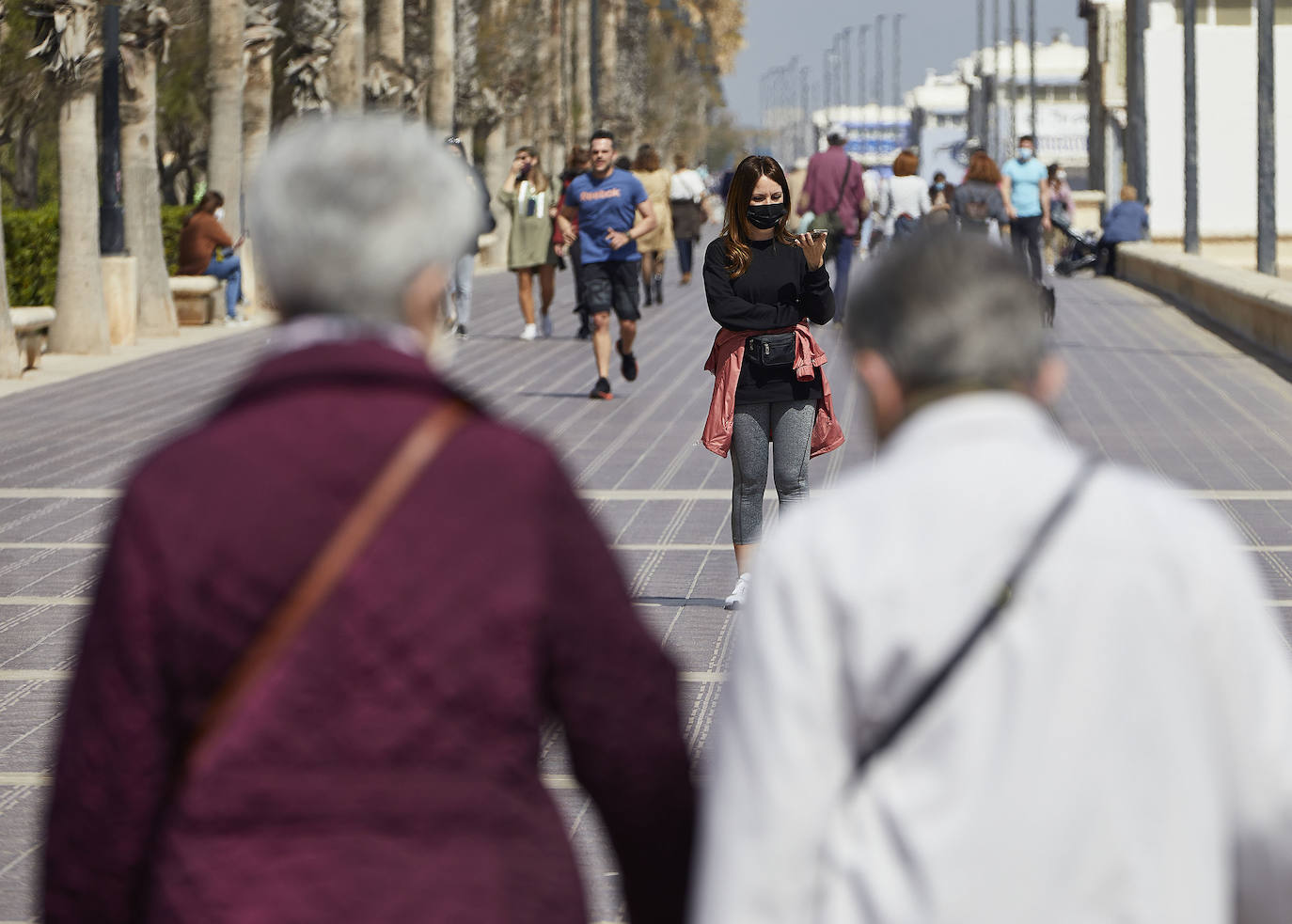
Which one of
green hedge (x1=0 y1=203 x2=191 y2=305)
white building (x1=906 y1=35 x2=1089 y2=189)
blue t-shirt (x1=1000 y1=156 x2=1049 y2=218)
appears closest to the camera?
green hedge (x1=0 y1=203 x2=191 y2=305)

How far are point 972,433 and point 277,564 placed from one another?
0.67m

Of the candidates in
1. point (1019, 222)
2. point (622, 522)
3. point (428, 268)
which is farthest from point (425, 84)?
point (428, 268)

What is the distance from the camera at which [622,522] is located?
10203 mm

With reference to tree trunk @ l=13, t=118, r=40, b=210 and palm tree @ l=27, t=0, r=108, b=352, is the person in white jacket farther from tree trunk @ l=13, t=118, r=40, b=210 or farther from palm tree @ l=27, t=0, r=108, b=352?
tree trunk @ l=13, t=118, r=40, b=210

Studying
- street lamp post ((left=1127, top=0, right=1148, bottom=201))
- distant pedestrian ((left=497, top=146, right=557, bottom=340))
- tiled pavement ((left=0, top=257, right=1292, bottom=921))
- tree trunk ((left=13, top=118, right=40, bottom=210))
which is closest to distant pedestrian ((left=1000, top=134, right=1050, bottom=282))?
tiled pavement ((left=0, top=257, right=1292, bottom=921))

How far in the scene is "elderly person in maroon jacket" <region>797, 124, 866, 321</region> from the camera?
21312 millimetres

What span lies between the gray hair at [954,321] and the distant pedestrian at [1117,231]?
104 feet

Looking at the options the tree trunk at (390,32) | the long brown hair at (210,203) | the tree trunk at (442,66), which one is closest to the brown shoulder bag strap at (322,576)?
the long brown hair at (210,203)

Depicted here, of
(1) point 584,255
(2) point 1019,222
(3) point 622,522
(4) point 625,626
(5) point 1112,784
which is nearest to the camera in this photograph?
(5) point 1112,784

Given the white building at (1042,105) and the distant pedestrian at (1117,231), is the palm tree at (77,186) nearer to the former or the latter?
the distant pedestrian at (1117,231)

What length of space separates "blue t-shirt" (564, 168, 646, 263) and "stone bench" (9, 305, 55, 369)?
506 cm

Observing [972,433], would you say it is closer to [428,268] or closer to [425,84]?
[428,268]

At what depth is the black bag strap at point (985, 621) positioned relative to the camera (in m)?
2.10

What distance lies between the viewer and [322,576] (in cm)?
214
